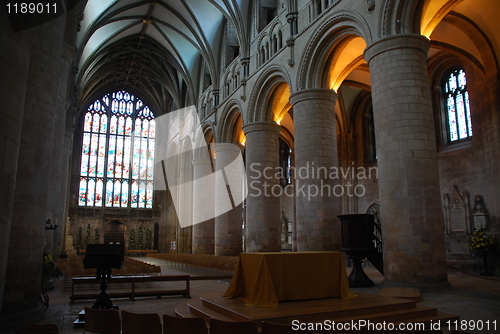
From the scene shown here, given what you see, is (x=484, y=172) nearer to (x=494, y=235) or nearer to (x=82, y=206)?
(x=494, y=235)

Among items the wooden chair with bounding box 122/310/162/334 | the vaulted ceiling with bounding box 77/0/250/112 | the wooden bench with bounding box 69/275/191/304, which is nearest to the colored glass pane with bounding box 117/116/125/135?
the vaulted ceiling with bounding box 77/0/250/112

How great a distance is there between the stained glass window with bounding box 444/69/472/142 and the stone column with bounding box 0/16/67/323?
14.6 meters

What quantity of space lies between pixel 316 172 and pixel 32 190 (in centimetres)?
854

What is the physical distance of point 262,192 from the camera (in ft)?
54.6

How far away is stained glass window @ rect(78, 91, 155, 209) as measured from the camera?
113 ft

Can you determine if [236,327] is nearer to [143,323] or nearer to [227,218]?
[143,323]

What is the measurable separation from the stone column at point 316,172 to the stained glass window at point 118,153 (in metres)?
25.5

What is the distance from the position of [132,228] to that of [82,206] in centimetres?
457

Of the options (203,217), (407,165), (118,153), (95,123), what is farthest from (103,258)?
(95,123)

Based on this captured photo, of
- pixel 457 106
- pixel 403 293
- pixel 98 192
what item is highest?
pixel 457 106

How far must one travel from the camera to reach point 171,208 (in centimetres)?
3431

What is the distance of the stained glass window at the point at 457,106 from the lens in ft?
51.4

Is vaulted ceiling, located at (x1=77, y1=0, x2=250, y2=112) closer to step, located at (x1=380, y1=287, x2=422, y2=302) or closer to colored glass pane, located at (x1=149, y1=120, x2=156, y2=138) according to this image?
colored glass pane, located at (x1=149, y1=120, x2=156, y2=138)

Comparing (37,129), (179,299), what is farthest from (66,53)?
(179,299)
